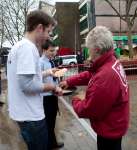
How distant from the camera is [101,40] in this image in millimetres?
3514

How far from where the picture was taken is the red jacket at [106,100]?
3.41m

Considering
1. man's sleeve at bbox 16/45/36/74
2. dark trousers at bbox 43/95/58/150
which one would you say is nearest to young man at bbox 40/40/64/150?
dark trousers at bbox 43/95/58/150

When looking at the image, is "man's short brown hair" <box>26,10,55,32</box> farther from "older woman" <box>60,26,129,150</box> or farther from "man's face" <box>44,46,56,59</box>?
"man's face" <box>44,46,56,59</box>

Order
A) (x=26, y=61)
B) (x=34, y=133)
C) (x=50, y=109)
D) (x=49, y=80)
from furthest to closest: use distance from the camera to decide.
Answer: (x=50, y=109) < (x=49, y=80) < (x=34, y=133) < (x=26, y=61)

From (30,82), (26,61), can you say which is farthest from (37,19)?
(30,82)

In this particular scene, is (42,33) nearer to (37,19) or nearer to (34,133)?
(37,19)

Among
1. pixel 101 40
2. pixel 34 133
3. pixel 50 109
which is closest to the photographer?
pixel 34 133

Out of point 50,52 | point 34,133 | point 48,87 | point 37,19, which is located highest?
point 37,19

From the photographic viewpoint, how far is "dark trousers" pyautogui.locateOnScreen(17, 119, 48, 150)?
11.0 feet

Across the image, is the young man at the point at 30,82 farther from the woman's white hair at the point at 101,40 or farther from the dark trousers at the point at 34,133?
A: the woman's white hair at the point at 101,40

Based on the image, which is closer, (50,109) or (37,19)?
(37,19)

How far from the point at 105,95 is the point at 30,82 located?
24.8 inches

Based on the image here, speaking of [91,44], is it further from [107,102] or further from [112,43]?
[107,102]

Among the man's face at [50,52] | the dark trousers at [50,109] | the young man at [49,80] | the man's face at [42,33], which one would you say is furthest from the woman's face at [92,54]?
the dark trousers at [50,109]
